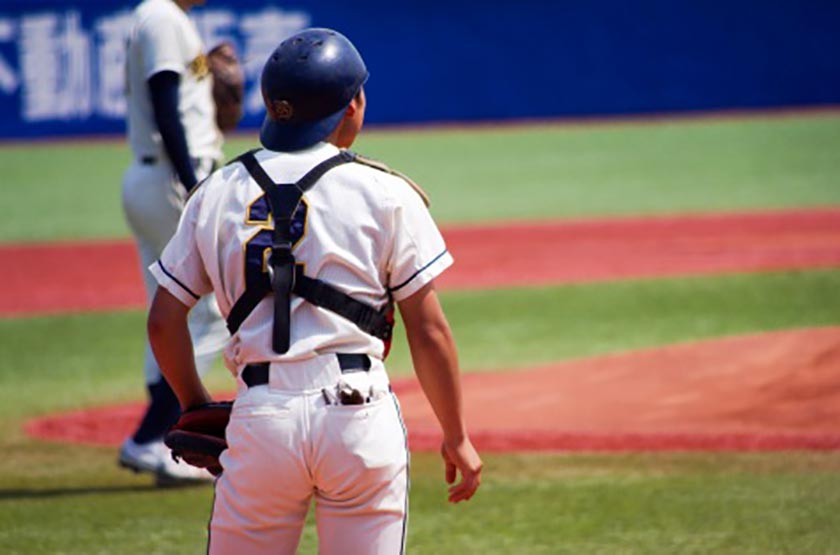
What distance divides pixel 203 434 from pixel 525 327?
750 centimetres

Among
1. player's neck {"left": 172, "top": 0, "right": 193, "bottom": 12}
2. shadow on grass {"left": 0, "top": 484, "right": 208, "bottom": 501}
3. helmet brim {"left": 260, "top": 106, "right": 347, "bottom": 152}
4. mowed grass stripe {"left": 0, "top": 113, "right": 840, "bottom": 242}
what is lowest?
mowed grass stripe {"left": 0, "top": 113, "right": 840, "bottom": 242}

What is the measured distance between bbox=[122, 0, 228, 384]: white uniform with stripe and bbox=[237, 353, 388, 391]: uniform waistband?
9.77 ft

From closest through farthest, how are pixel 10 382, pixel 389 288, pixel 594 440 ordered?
1. pixel 389 288
2. pixel 594 440
3. pixel 10 382

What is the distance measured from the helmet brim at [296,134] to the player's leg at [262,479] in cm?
57

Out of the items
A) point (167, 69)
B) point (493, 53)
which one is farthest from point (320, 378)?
point (493, 53)

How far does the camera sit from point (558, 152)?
25766 millimetres

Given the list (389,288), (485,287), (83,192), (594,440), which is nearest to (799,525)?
(594,440)

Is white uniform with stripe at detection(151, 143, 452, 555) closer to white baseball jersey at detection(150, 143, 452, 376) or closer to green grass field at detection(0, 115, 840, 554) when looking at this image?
white baseball jersey at detection(150, 143, 452, 376)

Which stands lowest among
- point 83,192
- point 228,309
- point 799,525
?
point 83,192

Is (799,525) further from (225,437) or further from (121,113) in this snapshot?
(121,113)

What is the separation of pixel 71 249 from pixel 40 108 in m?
9.15

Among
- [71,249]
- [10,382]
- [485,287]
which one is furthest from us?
[71,249]

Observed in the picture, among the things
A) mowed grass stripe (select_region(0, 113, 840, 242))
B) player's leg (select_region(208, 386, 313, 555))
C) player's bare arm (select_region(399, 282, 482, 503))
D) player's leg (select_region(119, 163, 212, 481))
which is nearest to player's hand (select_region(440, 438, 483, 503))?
player's bare arm (select_region(399, 282, 482, 503))

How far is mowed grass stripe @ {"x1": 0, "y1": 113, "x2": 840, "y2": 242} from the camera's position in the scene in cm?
1917
